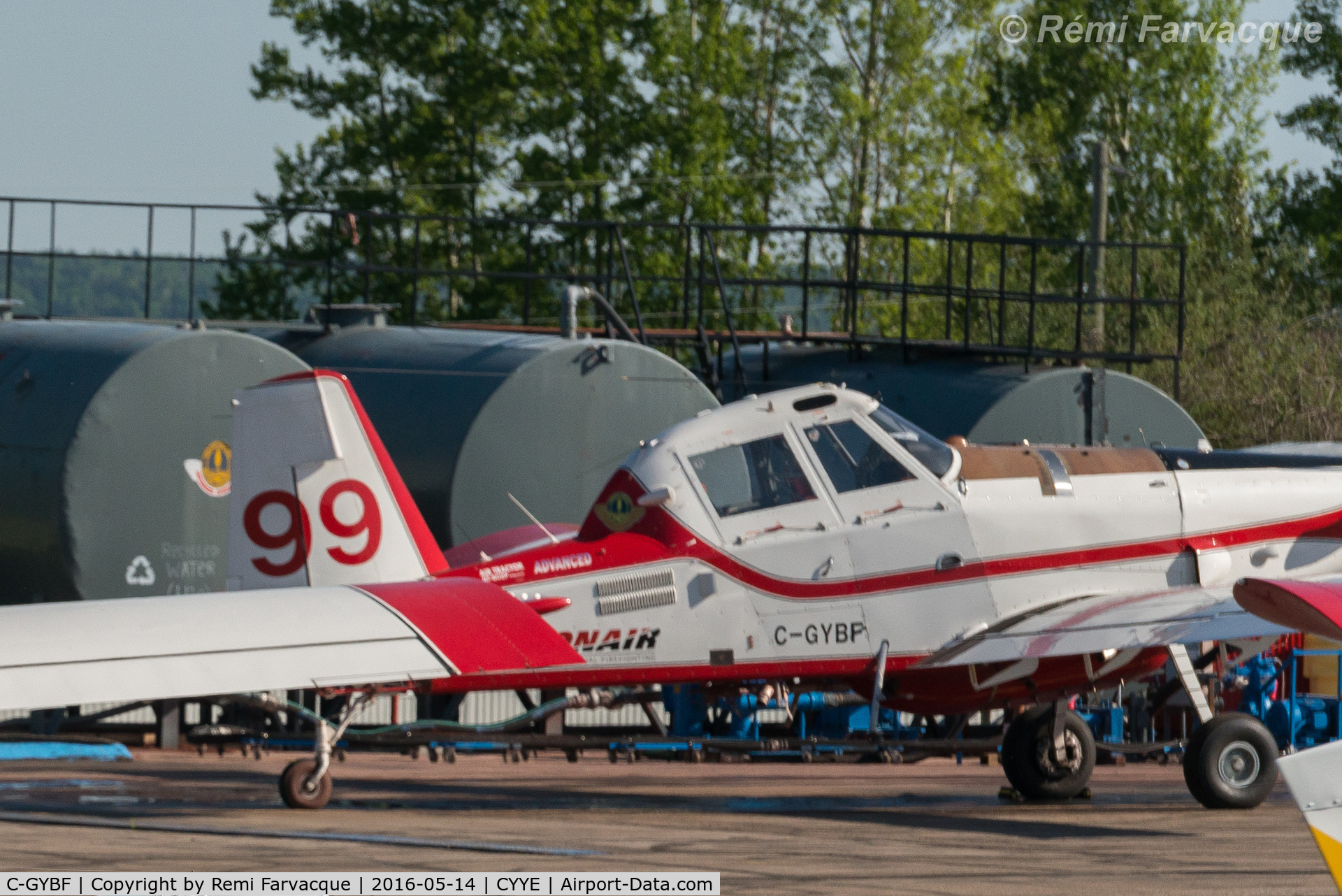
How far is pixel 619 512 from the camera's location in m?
11.8

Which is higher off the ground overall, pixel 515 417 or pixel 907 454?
pixel 515 417

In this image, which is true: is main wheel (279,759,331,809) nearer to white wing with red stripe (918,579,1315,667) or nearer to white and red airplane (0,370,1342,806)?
white and red airplane (0,370,1342,806)

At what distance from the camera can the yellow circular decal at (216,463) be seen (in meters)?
15.8

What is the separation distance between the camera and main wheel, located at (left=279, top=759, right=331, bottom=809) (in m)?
11.2

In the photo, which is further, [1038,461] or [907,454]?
[1038,461]

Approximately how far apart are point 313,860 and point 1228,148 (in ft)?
156

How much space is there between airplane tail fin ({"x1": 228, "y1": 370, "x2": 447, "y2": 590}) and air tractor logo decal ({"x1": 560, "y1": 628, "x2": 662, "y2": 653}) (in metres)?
1.27

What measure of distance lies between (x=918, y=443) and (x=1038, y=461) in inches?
36.2

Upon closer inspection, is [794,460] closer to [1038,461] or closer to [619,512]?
[619,512]

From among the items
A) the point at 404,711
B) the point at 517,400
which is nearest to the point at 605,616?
the point at 517,400

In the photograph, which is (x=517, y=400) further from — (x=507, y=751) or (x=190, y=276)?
(x=190, y=276)

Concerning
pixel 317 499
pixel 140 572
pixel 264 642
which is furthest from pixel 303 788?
pixel 140 572

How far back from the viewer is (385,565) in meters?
11.8

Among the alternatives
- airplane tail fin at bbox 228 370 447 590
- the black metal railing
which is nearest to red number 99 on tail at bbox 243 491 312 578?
airplane tail fin at bbox 228 370 447 590
